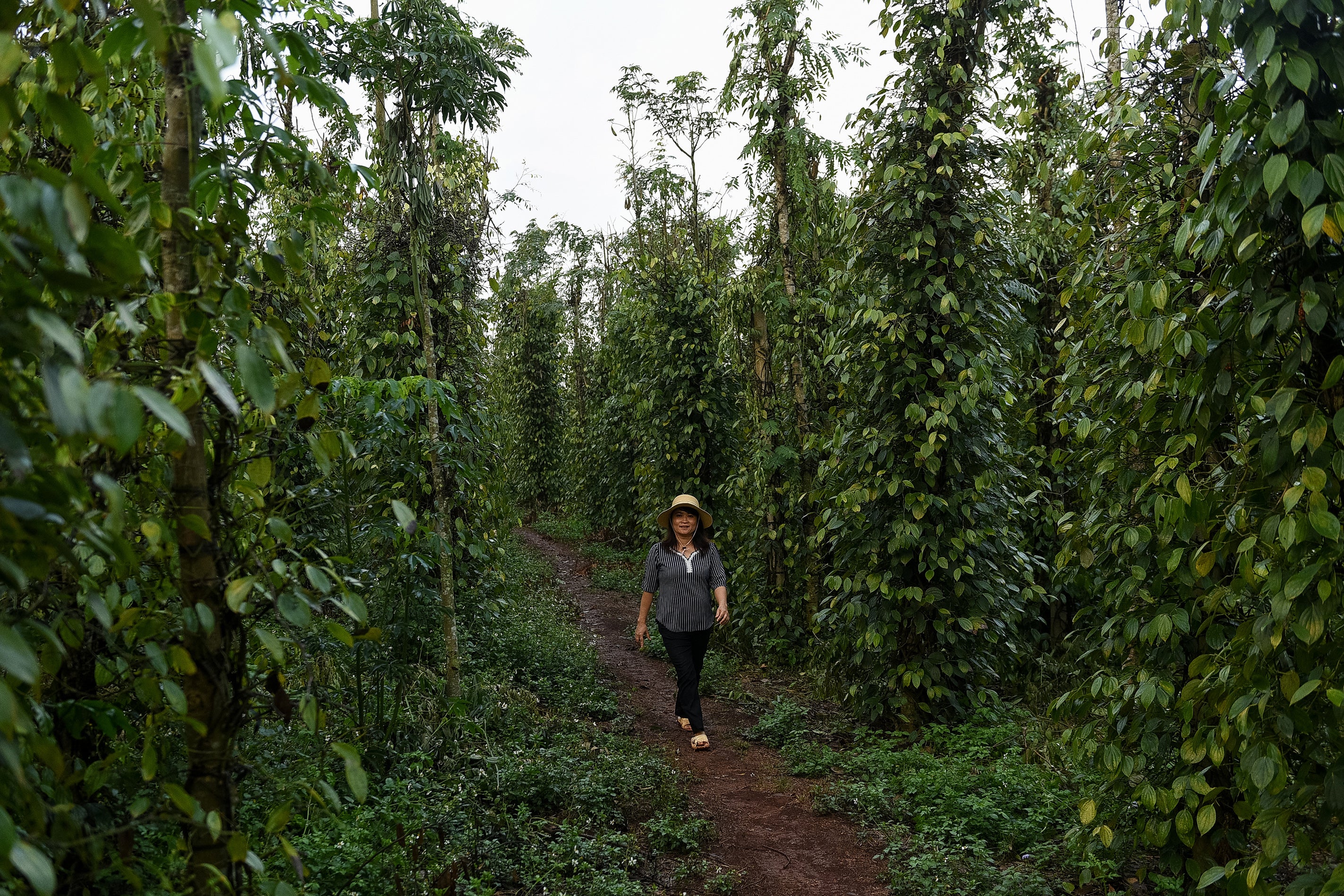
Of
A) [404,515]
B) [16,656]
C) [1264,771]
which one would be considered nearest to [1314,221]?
[1264,771]

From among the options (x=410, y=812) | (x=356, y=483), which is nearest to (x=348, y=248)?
(x=356, y=483)

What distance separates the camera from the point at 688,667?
5727 millimetres

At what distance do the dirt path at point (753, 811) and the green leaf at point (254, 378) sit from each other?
320cm

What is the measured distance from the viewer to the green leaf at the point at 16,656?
32.6 inches

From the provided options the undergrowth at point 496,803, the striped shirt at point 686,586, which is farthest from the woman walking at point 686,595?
the undergrowth at point 496,803

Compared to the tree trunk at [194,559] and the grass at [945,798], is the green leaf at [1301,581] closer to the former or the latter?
the grass at [945,798]

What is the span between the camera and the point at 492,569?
6945 millimetres

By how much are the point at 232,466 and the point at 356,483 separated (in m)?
2.64

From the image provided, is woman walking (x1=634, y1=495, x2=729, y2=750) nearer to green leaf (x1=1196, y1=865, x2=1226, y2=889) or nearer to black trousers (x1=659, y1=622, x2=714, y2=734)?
black trousers (x1=659, y1=622, x2=714, y2=734)

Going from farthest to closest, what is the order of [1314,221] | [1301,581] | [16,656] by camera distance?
[1301,581] → [1314,221] → [16,656]

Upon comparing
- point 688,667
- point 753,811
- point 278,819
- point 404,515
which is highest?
point 404,515

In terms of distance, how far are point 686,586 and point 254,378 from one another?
15.5ft

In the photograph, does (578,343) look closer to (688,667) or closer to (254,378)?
(688,667)

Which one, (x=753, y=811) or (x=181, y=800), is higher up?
(x=181, y=800)
